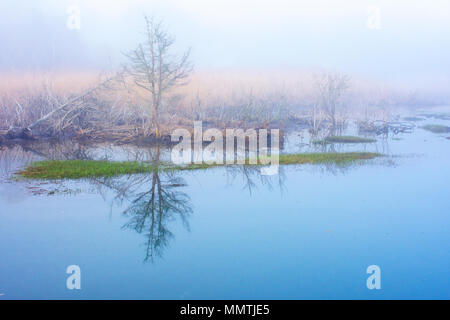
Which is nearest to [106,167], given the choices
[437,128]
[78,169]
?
[78,169]

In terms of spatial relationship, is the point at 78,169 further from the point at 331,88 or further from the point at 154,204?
the point at 331,88

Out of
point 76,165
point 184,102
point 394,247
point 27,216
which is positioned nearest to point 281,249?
point 394,247

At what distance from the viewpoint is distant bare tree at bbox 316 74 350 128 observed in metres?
25.4

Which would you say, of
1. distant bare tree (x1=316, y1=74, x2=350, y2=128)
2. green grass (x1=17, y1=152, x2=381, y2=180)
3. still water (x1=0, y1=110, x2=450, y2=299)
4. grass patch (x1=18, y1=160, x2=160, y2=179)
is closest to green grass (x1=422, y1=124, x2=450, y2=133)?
distant bare tree (x1=316, y1=74, x2=350, y2=128)

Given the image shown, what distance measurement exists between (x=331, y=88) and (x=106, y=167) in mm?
17301

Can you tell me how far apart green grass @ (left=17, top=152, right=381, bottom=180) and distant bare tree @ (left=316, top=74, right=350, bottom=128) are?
11.1m

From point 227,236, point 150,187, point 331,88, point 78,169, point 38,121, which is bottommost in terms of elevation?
point 227,236

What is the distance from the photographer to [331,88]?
25578 millimetres

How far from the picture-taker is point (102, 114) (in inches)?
834

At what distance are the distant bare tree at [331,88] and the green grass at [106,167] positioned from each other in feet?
36.3

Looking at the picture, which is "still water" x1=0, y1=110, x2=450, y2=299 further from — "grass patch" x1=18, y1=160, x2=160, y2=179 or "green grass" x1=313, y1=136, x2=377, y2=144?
"green grass" x1=313, y1=136, x2=377, y2=144

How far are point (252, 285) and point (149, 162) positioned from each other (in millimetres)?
8530

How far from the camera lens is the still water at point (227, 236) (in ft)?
17.9
